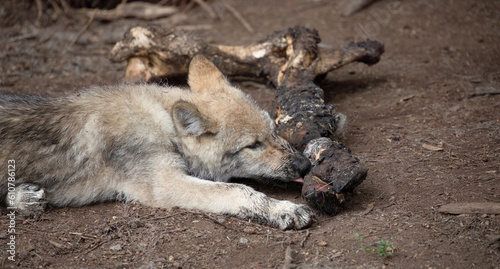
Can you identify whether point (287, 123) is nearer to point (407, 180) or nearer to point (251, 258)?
point (407, 180)

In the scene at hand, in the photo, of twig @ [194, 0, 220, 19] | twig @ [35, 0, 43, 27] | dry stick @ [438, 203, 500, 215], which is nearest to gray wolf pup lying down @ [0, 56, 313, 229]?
dry stick @ [438, 203, 500, 215]

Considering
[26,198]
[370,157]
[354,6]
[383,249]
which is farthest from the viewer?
[354,6]

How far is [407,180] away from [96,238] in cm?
280

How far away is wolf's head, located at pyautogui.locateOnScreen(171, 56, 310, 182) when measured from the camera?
14.9 ft

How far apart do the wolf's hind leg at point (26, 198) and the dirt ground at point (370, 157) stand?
0.36 feet

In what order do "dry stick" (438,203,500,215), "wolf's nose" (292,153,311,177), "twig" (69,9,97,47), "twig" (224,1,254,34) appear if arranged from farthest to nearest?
"twig" (224,1,254,34) → "twig" (69,9,97,47) → "wolf's nose" (292,153,311,177) → "dry stick" (438,203,500,215)

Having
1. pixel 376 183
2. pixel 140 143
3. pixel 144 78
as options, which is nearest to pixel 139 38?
pixel 144 78

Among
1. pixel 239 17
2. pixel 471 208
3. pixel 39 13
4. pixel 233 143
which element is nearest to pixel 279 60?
pixel 233 143

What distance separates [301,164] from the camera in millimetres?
4523

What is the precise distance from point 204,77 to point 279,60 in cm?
188

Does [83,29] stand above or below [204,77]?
below

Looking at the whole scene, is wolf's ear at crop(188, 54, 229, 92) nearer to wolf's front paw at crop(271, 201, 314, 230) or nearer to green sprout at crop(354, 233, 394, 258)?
wolf's front paw at crop(271, 201, 314, 230)

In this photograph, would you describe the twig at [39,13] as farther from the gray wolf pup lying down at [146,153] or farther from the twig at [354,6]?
the twig at [354,6]

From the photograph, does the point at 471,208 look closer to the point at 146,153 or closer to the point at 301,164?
the point at 301,164
